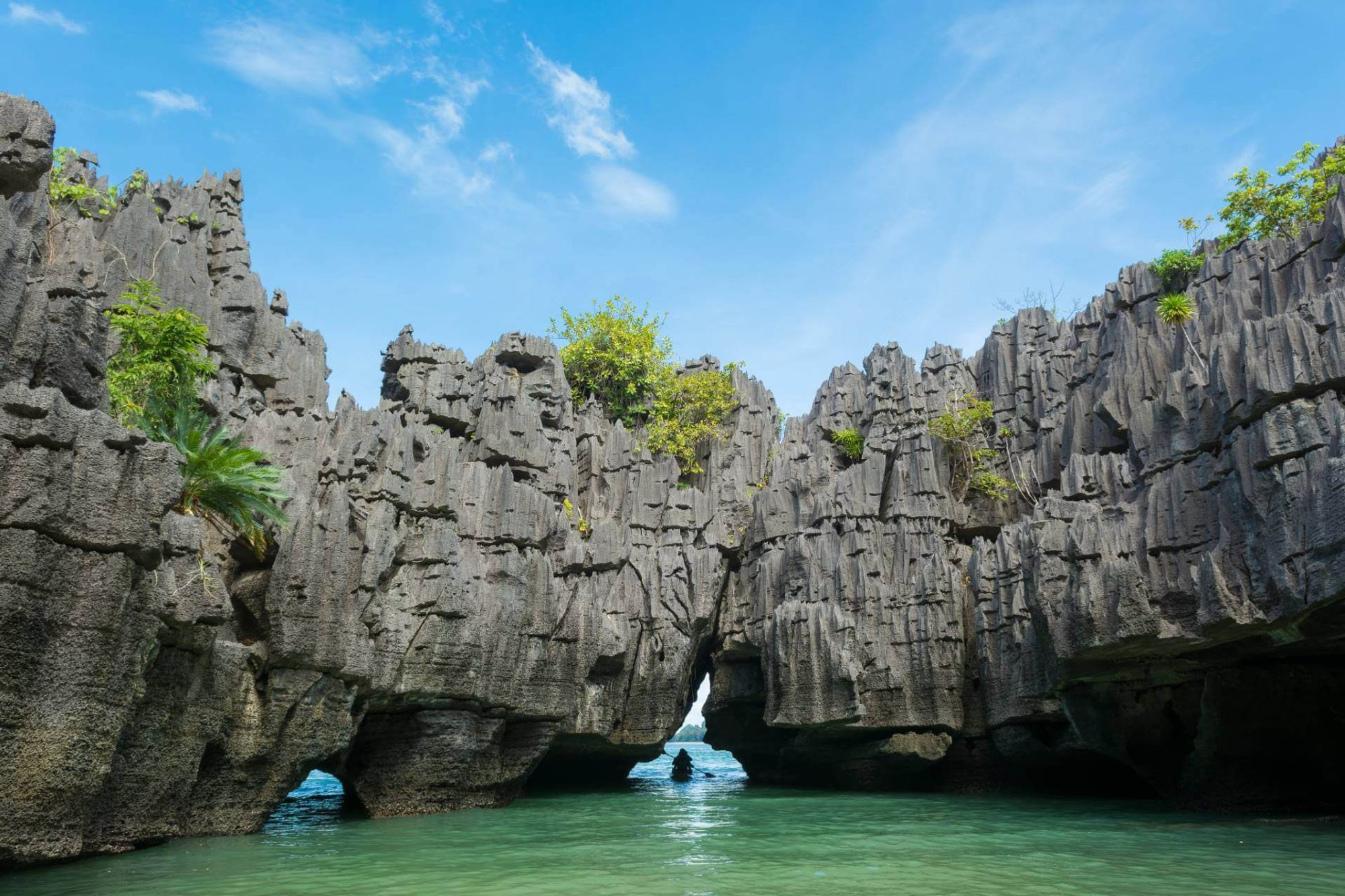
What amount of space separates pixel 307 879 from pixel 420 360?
22141 millimetres

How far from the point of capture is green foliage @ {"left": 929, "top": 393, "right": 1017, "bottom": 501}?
3409cm

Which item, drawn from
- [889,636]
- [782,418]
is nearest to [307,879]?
[889,636]

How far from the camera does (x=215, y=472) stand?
55.5 feet

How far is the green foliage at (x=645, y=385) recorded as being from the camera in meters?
40.1

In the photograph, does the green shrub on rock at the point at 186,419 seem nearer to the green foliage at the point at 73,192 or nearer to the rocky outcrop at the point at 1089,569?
the green foliage at the point at 73,192

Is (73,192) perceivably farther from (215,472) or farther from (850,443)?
(850,443)

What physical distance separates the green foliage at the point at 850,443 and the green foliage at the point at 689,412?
15.8ft

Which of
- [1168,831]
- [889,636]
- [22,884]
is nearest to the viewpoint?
[22,884]

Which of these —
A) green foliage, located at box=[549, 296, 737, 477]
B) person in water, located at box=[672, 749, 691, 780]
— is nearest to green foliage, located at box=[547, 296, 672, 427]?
green foliage, located at box=[549, 296, 737, 477]

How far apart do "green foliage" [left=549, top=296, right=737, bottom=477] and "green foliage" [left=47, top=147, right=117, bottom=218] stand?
59.2 feet

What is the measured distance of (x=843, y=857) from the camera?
16.5 m

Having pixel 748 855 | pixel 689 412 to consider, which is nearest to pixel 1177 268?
pixel 689 412

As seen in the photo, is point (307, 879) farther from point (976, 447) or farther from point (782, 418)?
point (782, 418)

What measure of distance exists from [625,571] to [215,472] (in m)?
16.4
